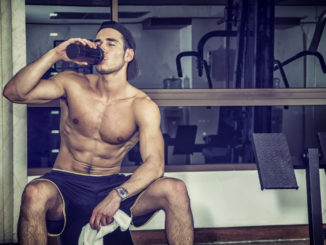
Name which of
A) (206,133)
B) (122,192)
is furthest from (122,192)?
(206,133)

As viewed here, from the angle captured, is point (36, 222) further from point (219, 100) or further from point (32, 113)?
point (219, 100)

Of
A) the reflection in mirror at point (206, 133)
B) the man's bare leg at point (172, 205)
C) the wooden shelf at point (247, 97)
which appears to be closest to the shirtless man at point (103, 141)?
the man's bare leg at point (172, 205)

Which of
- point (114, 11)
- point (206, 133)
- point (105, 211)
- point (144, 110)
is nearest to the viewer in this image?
point (105, 211)

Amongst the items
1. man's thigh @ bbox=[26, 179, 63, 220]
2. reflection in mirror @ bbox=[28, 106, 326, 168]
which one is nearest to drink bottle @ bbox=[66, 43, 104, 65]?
reflection in mirror @ bbox=[28, 106, 326, 168]

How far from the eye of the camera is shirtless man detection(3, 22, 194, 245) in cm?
218

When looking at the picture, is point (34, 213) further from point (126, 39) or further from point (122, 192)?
point (126, 39)

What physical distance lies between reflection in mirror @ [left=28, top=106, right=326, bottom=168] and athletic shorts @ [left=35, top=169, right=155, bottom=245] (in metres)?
0.27

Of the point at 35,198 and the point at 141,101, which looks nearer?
the point at 35,198

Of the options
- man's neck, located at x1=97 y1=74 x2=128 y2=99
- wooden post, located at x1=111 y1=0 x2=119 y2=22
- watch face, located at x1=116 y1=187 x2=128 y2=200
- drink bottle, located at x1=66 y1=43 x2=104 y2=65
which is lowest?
watch face, located at x1=116 y1=187 x2=128 y2=200

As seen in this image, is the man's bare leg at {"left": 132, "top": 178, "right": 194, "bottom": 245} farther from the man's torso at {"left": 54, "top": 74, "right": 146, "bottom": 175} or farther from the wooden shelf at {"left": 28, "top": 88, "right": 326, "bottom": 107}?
the wooden shelf at {"left": 28, "top": 88, "right": 326, "bottom": 107}

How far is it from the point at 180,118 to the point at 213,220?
1570mm

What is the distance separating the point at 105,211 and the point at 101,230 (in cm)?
9

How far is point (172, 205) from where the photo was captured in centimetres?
225

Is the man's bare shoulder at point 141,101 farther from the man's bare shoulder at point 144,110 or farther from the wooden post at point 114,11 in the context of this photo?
the wooden post at point 114,11
